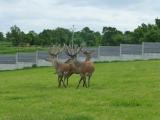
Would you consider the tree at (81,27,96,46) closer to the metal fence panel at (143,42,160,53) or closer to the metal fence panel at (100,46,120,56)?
the metal fence panel at (100,46,120,56)

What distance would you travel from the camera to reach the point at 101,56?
112 ft

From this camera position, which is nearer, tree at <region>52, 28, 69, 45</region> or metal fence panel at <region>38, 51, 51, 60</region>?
metal fence panel at <region>38, 51, 51, 60</region>

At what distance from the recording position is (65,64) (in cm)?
1446

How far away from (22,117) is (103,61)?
88.1ft

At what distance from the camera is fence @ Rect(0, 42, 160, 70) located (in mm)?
32156

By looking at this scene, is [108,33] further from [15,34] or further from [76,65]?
[76,65]

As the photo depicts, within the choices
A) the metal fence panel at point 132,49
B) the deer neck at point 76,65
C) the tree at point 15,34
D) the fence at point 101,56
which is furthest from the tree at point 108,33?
the deer neck at point 76,65

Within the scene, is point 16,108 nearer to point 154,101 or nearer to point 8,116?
point 8,116

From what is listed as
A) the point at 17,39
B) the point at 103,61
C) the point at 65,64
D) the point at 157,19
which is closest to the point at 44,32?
the point at 17,39

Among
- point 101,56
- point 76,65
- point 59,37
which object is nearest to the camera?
point 76,65

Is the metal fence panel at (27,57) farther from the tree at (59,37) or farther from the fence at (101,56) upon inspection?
the tree at (59,37)

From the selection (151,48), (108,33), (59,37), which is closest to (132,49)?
(151,48)

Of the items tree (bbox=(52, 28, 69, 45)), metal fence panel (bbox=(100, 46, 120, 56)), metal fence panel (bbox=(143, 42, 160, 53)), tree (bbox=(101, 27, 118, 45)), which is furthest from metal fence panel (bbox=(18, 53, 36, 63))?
tree (bbox=(52, 28, 69, 45))

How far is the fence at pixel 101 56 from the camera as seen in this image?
1266 inches
